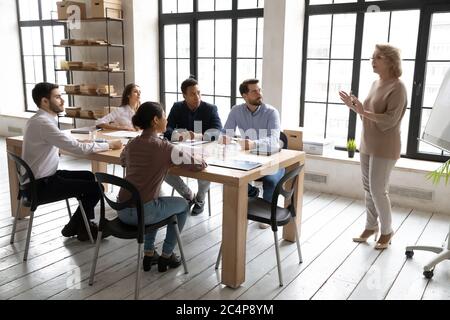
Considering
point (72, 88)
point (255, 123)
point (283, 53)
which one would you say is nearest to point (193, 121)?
point (255, 123)

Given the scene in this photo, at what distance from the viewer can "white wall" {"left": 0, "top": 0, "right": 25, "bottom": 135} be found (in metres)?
7.23

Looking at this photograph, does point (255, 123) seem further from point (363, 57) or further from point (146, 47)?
point (146, 47)

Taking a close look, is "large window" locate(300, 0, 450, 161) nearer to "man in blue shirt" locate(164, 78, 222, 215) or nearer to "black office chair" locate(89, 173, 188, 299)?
"man in blue shirt" locate(164, 78, 222, 215)

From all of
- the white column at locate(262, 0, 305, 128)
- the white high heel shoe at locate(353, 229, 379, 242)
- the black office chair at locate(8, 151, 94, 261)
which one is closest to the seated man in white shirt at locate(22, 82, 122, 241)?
the black office chair at locate(8, 151, 94, 261)

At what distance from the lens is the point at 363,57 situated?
175 inches

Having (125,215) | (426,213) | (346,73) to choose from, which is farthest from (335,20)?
(125,215)

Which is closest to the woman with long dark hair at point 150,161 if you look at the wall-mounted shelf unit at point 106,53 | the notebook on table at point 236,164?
the notebook on table at point 236,164

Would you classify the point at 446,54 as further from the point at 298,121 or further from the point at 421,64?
the point at 298,121

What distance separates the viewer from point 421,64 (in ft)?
13.5

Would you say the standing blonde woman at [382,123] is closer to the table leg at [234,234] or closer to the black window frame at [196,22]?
the table leg at [234,234]

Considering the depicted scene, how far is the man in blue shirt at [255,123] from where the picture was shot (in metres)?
3.38

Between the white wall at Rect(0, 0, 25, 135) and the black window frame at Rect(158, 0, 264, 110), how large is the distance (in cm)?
296

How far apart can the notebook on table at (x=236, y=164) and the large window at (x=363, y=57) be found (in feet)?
7.78
